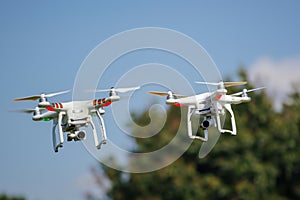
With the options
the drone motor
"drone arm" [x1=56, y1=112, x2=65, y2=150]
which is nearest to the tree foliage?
"drone arm" [x1=56, y1=112, x2=65, y2=150]

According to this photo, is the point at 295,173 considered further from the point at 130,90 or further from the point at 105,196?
the point at 130,90

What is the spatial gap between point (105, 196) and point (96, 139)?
176 feet

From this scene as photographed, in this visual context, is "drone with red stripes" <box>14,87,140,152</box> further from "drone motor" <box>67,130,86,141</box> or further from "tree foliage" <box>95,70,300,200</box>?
"tree foliage" <box>95,70,300,200</box>

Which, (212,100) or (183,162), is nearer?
(212,100)

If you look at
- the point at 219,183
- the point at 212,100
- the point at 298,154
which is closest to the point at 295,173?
the point at 298,154

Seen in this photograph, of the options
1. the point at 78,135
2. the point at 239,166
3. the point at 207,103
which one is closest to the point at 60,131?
the point at 78,135

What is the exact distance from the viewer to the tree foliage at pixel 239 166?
80.4m

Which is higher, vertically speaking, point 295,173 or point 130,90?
point 130,90

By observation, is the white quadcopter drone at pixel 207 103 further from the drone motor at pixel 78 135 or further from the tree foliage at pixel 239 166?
the tree foliage at pixel 239 166

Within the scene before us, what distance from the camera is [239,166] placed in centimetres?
8125

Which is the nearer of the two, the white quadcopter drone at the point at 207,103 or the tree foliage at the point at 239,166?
the white quadcopter drone at the point at 207,103

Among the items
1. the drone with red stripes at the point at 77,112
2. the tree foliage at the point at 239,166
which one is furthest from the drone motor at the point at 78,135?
the tree foliage at the point at 239,166

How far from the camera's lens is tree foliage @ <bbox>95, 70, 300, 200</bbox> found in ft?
264

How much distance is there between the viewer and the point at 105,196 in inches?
3403
